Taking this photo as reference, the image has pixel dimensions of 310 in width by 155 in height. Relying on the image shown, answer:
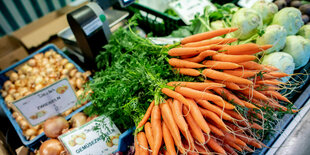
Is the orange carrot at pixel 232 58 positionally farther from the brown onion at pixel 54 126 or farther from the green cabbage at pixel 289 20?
the brown onion at pixel 54 126

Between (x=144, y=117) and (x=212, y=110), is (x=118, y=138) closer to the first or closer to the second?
(x=144, y=117)

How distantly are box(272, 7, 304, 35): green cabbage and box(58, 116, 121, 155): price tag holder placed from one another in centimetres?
183

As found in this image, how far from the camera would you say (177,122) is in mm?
1156

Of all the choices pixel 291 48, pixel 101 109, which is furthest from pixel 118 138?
pixel 291 48

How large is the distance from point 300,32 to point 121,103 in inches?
77.2

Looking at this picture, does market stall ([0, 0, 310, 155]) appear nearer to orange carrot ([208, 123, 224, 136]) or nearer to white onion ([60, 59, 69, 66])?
orange carrot ([208, 123, 224, 136])

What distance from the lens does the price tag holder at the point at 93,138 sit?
134cm

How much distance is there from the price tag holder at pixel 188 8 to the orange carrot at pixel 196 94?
1239 mm

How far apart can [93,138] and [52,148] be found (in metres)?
0.35

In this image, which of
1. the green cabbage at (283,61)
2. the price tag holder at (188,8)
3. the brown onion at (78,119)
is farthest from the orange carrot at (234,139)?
the price tag holder at (188,8)

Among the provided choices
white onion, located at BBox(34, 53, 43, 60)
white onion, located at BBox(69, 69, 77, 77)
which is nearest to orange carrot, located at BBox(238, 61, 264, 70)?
white onion, located at BBox(69, 69, 77, 77)

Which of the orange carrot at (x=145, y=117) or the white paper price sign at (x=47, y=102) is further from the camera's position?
the white paper price sign at (x=47, y=102)

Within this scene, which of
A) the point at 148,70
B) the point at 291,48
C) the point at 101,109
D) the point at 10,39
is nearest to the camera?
A: the point at 148,70

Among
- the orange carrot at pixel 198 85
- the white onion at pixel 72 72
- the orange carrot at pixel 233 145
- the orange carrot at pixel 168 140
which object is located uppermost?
the white onion at pixel 72 72
